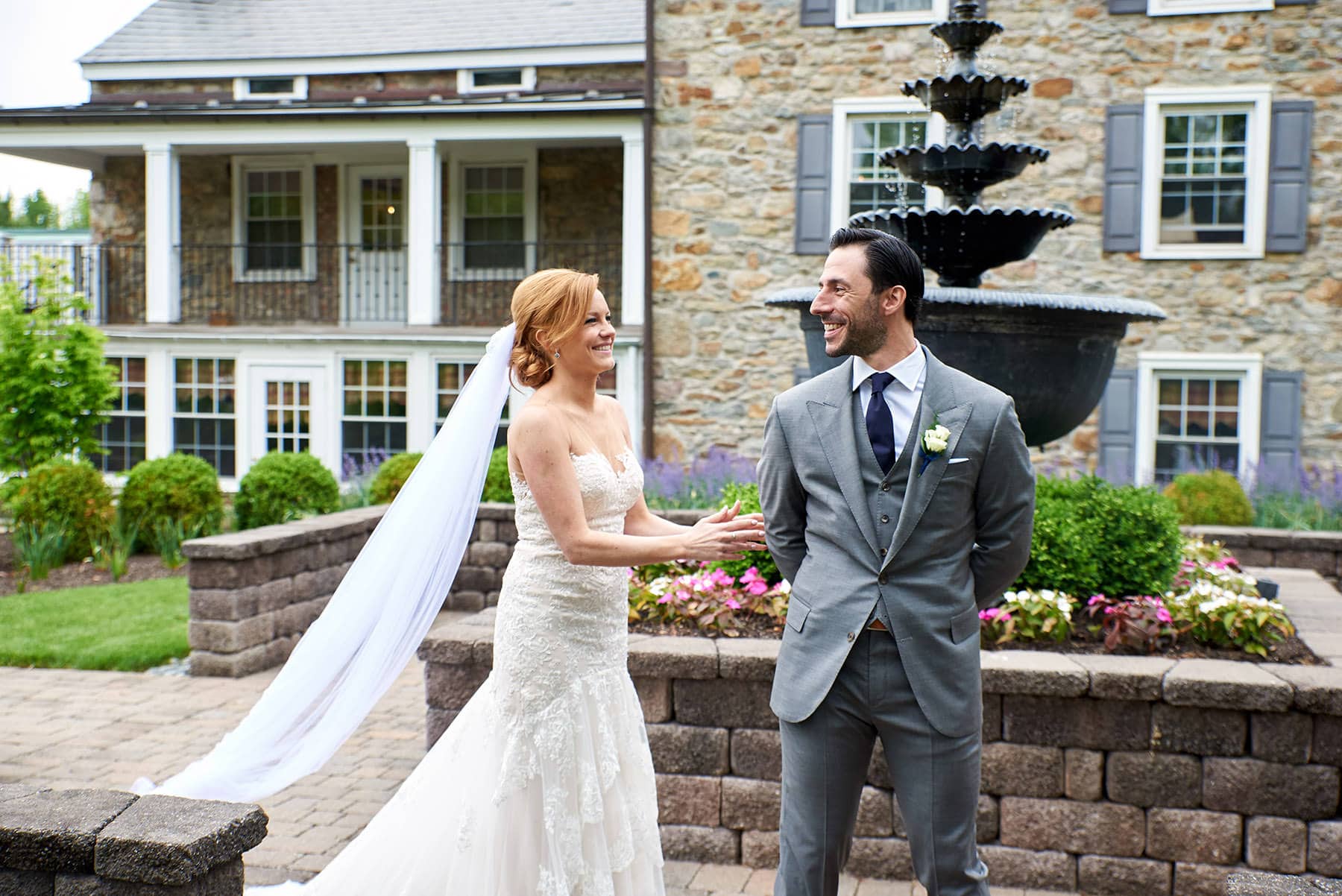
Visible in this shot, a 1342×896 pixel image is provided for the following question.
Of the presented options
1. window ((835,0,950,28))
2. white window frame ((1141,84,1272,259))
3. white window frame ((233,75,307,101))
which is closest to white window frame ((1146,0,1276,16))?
white window frame ((1141,84,1272,259))

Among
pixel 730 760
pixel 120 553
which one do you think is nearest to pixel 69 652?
pixel 120 553

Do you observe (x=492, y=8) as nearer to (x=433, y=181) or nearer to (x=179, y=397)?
(x=433, y=181)

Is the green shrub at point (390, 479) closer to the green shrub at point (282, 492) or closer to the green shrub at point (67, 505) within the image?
the green shrub at point (282, 492)

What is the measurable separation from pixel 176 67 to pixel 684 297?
32.9 ft

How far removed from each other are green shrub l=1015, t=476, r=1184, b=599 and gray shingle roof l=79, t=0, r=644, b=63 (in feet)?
42.5

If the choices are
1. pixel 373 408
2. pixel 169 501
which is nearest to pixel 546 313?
pixel 169 501

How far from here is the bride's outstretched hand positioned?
10.0 feet

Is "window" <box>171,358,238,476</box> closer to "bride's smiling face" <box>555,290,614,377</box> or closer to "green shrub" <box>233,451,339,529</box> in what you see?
"green shrub" <box>233,451,339,529</box>

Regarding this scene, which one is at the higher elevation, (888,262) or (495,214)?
(495,214)

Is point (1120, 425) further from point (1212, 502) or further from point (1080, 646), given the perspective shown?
point (1080, 646)

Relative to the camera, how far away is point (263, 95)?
1803cm

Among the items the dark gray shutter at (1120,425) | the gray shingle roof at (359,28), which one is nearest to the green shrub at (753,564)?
the dark gray shutter at (1120,425)

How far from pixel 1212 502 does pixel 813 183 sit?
574 centimetres

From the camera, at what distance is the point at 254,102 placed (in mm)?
16641
